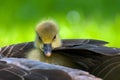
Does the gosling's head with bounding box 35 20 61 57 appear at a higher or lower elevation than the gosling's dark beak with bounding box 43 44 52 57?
higher

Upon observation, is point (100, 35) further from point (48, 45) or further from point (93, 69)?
point (93, 69)

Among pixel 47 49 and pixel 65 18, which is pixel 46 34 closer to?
pixel 47 49

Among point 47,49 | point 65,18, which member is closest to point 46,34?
point 47,49

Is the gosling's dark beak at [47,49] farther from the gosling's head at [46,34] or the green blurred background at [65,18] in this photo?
the green blurred background at [65,18]

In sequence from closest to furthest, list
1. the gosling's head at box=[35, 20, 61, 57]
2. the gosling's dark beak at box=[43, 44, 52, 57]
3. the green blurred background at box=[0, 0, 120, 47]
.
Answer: the gosling's dark beak at box=[43, 44, 52, 57] < the gosling's head at box=[35, 20, 61, 57] < the green blurred background at box=[0, 0, 120, 47]

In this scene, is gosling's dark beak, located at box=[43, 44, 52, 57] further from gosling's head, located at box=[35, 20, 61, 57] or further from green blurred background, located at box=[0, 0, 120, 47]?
green blurred background, located at box=[0, 0, 120, 47]

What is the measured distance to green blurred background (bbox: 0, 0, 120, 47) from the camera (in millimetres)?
3400

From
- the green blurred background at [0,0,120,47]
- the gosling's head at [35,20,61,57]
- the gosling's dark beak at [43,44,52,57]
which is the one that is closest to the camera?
the gosling's dark beak at [43,44,52,57]

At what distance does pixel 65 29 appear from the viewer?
3443 millimetres

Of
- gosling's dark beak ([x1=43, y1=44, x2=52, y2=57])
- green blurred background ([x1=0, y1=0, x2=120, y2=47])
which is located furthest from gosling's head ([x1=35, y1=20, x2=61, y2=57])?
green blurred background ([x1=0, y1=0, x2=120, y2=47])

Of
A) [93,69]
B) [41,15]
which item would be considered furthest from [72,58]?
[41,15]

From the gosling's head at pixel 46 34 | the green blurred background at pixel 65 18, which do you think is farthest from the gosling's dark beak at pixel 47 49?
the green blurred background at pixel 65 18

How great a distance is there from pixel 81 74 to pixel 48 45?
0.71 m

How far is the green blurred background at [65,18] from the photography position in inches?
134
